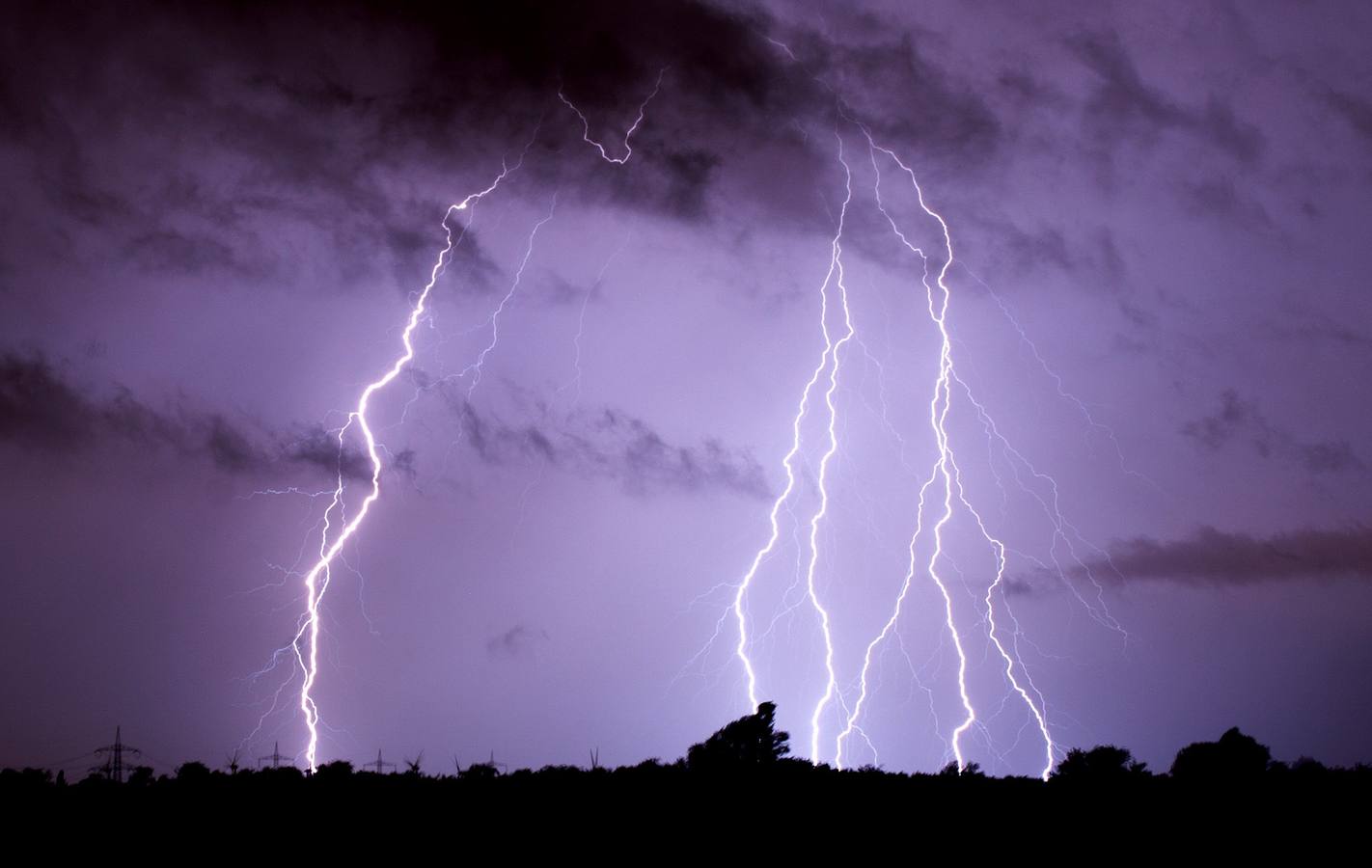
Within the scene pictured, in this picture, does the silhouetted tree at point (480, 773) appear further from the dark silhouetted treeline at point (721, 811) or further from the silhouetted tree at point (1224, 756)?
the silhouetted tree at point (1224, 756)

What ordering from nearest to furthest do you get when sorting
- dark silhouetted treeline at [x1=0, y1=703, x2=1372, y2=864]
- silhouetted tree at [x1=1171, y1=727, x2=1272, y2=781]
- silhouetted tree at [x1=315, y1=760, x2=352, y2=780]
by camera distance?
1. dark silhouetted treeline at [x1=0, y1=703, x2=1372, y2=864]
2. silhouetted tree at [x1=315, y1=760, x2=352, y2=780]
3. silhouetted tree at [x1=1171, y1=727, x2=1272, y2=781]

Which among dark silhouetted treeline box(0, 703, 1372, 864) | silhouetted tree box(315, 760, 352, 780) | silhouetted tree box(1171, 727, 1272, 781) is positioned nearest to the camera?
dark silhouetted treeline box(0, 703, 1372, 864)

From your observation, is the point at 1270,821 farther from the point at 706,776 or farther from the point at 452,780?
the point at 452,780

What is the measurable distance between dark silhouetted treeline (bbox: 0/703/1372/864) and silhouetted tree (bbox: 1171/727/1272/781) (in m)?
3.33

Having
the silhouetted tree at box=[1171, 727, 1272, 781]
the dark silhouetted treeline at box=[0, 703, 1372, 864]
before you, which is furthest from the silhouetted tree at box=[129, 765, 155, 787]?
the silhouetted tree at box=[1171, 727, 1272, 781]

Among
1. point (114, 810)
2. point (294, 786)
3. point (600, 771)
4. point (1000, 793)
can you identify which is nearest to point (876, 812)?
point (1000, 793)

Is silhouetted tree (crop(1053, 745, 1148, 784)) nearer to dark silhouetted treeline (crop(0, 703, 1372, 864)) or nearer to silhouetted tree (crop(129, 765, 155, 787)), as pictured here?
dark silhouetted treeline (crop(0, 703, 1372, 864))

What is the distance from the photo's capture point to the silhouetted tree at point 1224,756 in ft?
38.5

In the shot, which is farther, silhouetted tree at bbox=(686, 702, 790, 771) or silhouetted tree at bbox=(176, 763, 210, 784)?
silhouetted tree at bbox=(686, 702, 790, 771)

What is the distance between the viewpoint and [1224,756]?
12.1m

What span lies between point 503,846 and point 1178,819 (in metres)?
4.79

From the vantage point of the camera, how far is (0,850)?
6031mm

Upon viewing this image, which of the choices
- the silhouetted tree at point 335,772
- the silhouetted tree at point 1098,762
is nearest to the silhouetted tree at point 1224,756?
the silhouetted tree at point 1098,762

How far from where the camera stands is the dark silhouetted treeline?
21.3 feet
